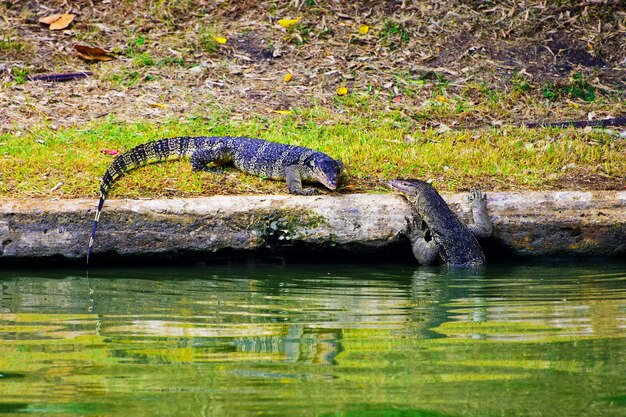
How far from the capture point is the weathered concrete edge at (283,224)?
7199mm

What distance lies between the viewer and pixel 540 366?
3.95 m

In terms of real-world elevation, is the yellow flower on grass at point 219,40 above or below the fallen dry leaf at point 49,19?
below

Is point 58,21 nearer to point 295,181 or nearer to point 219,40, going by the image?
point 219,40

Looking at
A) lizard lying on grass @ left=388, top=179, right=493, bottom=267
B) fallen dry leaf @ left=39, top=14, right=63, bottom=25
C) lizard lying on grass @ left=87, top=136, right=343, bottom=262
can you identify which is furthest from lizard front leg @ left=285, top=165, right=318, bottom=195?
fallen dry leaf @ left=39, top=14, right=63, bottom=25

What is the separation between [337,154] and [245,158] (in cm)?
97

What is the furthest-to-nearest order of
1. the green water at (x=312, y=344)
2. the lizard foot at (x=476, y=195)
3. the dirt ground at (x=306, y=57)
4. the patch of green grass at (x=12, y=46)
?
the patch of green grass at (x=12, y=46), the dirt ground at (x=306, y=57), the lizard foot at (x=476, y=195), the green water at (x=312, y=344)

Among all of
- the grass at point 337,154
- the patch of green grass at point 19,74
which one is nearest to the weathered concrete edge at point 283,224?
the grass at point 337,154

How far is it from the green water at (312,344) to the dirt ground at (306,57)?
13.9 feet

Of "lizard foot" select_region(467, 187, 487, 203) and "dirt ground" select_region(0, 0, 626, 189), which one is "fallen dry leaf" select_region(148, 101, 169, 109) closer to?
"dirt ground" select_region(0, 0, 626, 189)

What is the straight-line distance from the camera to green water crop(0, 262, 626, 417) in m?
3.43

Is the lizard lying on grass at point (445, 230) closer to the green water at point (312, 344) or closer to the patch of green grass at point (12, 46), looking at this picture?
the green water at point (312, 344)

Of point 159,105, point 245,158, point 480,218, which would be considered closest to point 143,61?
point 159,105

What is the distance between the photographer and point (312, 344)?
175 inches

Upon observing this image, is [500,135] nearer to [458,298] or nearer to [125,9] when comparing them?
[458,298]
